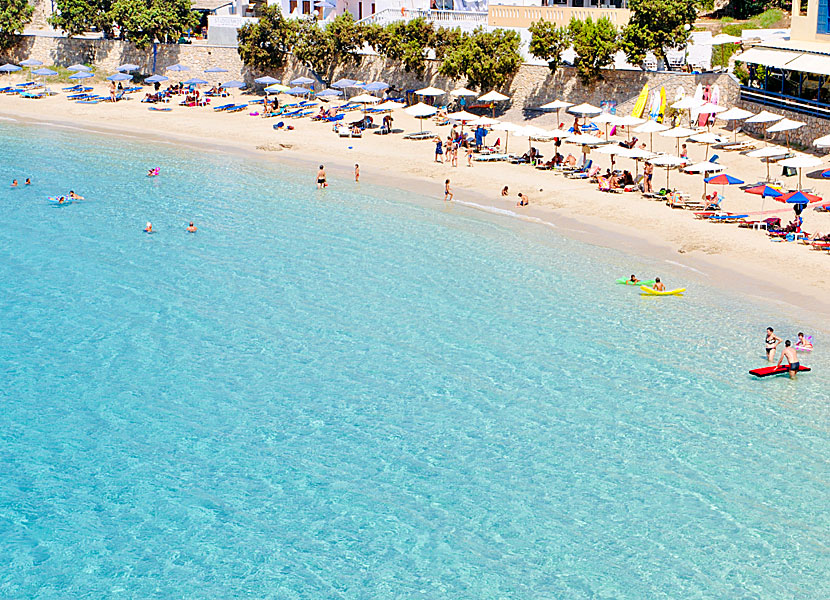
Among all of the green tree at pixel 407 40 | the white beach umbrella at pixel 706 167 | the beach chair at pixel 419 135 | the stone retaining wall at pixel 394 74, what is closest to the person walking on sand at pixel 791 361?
the white beach umbrella at pixel 706 167

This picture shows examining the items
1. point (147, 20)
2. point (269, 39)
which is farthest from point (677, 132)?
point (147, 20)

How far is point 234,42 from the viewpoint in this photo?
227 ft

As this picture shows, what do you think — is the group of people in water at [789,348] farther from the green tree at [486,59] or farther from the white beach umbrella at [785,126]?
the green tree at [486,59]

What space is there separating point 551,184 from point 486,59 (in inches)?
590

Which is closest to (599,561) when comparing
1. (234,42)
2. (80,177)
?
(80,177)

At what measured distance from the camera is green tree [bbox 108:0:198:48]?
226ft

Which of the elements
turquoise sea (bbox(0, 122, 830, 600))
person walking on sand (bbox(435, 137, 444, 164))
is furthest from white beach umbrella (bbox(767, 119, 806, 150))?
person walking on sand (bbox(435, 137, 444, 164))

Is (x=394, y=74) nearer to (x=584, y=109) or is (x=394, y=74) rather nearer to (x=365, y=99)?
(x=365, y=99)

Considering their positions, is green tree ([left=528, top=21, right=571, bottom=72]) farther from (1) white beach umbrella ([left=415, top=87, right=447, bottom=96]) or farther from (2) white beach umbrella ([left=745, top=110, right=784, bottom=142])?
(2) white beach umbrella ([left=745, top=110, right=784, bottom=142])

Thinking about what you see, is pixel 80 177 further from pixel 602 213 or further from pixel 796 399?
pixel 796 399

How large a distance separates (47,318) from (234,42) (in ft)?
149

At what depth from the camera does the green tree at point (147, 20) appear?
6875 cm

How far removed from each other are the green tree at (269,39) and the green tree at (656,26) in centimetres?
2382

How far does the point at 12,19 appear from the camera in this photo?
2889 inches
